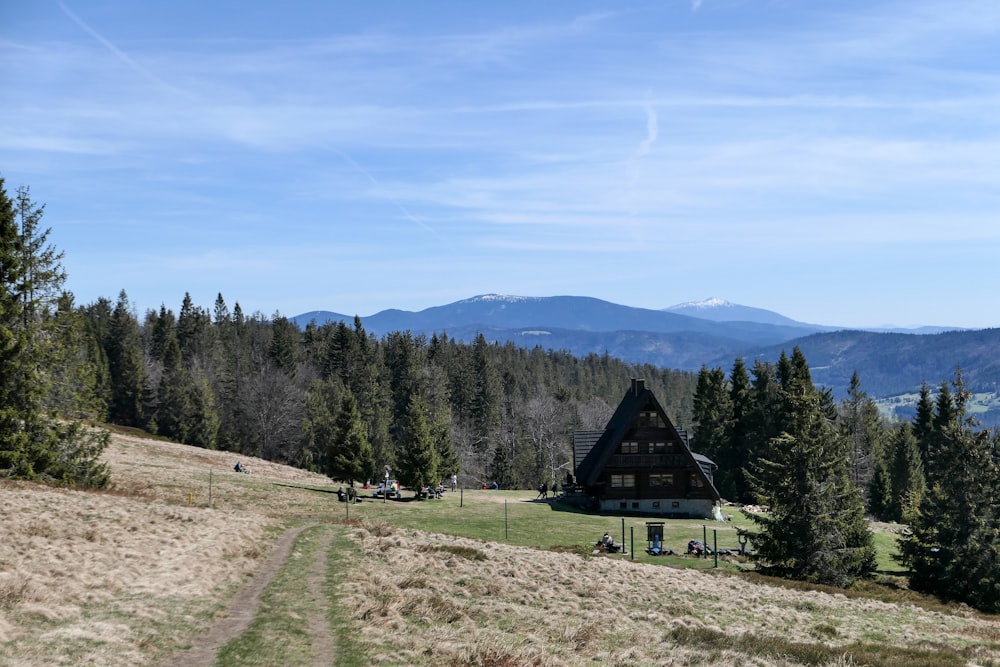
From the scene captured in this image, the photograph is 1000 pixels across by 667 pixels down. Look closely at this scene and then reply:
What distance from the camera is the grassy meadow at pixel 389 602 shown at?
18000 millimetres

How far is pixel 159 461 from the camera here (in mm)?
66812

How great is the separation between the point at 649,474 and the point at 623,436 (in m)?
4.06

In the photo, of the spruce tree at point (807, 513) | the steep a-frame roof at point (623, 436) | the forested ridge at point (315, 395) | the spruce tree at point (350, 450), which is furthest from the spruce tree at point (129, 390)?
the spruce tree at point (807, 513)

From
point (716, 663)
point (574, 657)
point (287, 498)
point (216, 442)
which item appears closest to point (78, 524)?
point (574, 657)

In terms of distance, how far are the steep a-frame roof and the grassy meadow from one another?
23.8 meters

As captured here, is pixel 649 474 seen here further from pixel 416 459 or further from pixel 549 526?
pixel 416 459

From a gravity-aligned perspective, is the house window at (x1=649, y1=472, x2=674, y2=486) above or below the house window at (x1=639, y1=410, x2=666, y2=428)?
below

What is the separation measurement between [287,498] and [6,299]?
850 inches

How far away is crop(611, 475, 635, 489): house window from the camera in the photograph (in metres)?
69.5

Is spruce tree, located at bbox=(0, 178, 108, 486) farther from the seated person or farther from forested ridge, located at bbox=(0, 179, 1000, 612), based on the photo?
the seated person

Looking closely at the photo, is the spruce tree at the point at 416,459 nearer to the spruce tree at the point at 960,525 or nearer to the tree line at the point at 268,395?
the tree line at the point at 268,395

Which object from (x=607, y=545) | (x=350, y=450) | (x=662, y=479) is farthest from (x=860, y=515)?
(x=350, y=450)

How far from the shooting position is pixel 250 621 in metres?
20.1

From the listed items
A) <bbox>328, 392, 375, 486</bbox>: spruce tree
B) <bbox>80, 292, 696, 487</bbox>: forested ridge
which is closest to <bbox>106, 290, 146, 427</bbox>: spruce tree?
<bbox>80, 292, 696, 487</bbox>: forested ridge
